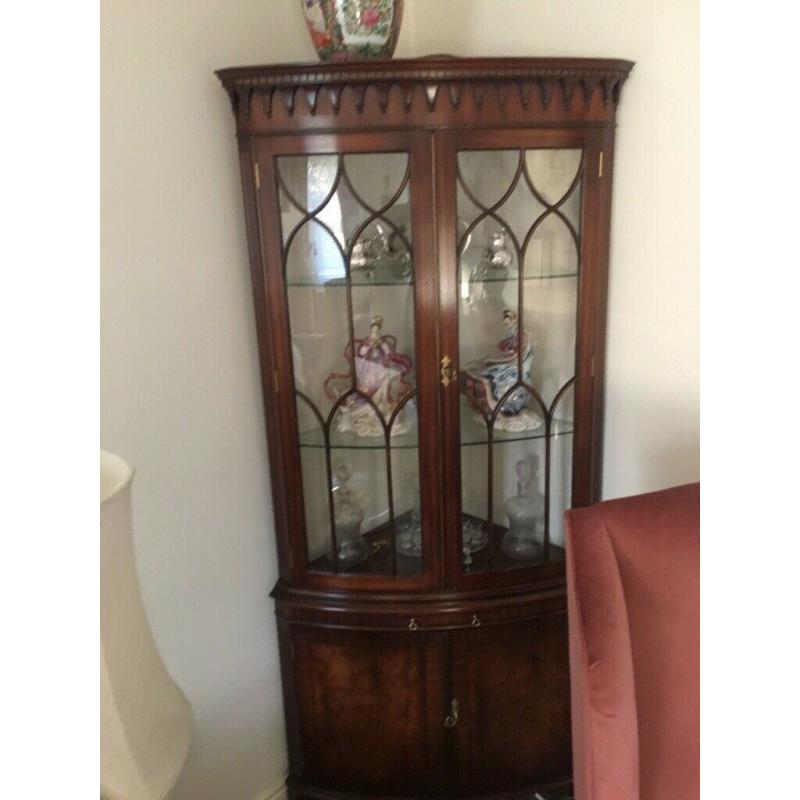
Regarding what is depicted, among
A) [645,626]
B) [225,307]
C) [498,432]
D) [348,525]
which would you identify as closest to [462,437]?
[498,432]

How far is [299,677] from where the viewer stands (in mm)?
1842

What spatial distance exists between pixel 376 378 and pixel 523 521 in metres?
0.46

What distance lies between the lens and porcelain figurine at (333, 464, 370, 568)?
178 centimetres

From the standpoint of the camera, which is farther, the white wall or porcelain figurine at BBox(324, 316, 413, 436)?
porcelain figurine at BBox(324, 316, 413, 436)

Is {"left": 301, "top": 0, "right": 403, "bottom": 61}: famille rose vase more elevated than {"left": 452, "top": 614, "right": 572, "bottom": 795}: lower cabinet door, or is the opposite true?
{"left": 301, "top": 0, "right": 403, "bottom": 61}: famille rose vase

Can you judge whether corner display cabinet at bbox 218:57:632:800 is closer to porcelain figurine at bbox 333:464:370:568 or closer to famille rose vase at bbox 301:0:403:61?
porcelain figurine at bbox 333:464:370:568

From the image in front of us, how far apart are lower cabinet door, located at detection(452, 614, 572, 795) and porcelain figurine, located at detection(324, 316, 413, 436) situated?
1.62 feet

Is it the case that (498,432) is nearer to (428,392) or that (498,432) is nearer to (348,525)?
(428,392)

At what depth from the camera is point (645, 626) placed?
111 centimetres

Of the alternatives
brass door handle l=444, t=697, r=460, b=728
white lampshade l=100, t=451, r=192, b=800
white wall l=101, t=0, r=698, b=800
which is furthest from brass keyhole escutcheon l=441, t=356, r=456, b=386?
white lampshade l=100, t=451, r=192, b=800

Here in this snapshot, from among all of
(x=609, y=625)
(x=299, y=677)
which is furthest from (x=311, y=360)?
(x=609, y=625)

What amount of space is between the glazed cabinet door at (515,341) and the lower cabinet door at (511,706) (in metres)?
0.13
